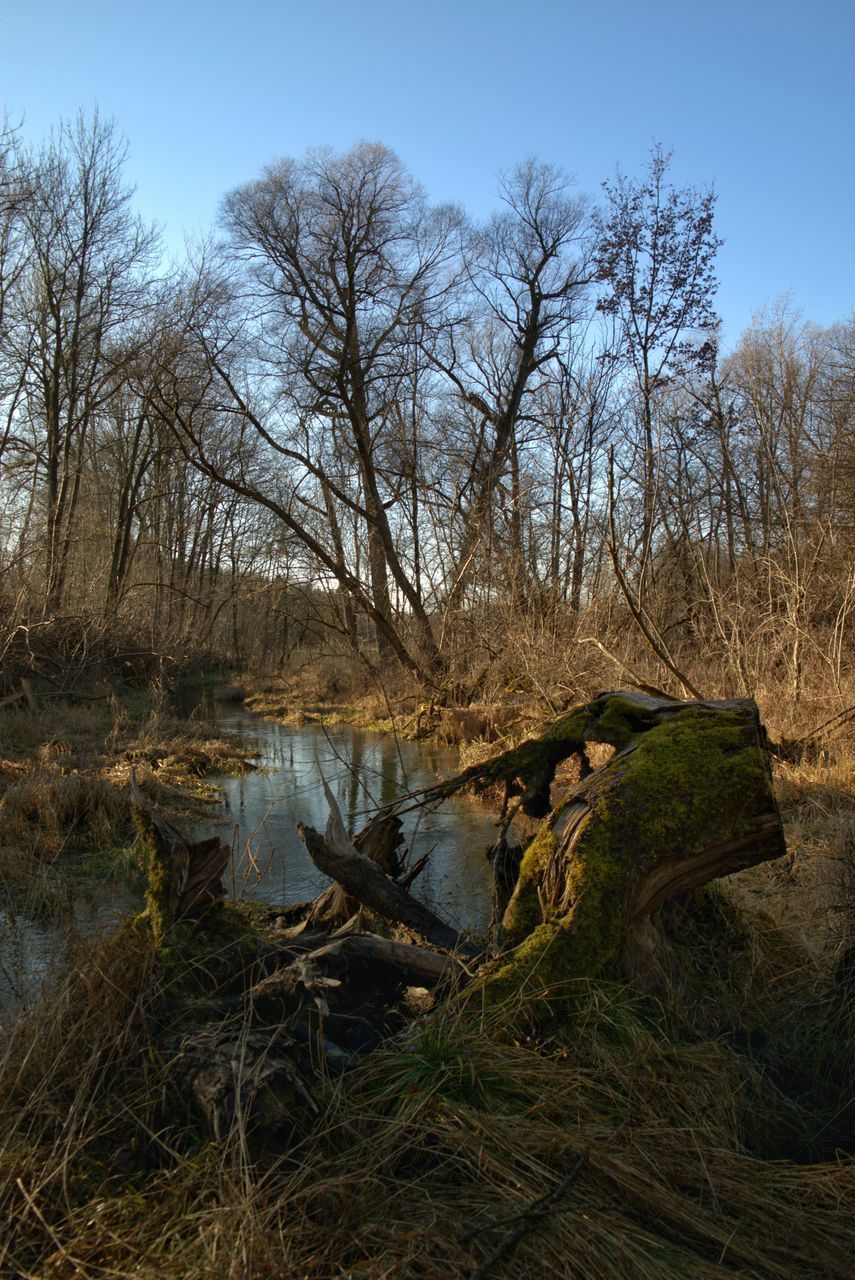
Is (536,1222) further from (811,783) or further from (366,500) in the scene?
(366,500)

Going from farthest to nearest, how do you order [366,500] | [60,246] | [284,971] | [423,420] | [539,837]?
[423,420] < [366,500] < [60,246] < [539,837] < [284,971]

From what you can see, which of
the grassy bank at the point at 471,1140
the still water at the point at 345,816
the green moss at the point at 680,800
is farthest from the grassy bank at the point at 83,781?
the green moss at the point at 680,800

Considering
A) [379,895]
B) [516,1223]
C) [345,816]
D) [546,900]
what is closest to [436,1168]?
[516,1223]

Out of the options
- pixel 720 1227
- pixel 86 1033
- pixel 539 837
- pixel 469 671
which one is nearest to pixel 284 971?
pixel 86 1033

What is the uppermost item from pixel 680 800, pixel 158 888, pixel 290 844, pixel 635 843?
pixel 680 800

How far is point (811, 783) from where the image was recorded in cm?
767

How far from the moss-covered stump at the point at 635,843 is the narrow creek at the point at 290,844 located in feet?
4.61

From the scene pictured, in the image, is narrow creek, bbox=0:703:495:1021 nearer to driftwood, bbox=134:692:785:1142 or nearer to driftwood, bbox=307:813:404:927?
driftwood, bbox=307:813:404:927

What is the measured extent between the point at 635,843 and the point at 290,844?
5409mm

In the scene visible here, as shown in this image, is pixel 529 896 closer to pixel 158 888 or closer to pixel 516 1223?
pixel 516 1223

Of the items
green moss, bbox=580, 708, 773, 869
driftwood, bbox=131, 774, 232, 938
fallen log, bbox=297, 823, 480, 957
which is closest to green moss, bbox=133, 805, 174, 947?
driftwood, bbox=131, 774, 232, 938

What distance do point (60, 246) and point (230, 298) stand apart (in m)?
4.11

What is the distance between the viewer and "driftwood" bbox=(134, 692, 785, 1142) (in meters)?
3.02

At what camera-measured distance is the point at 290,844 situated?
820cm
